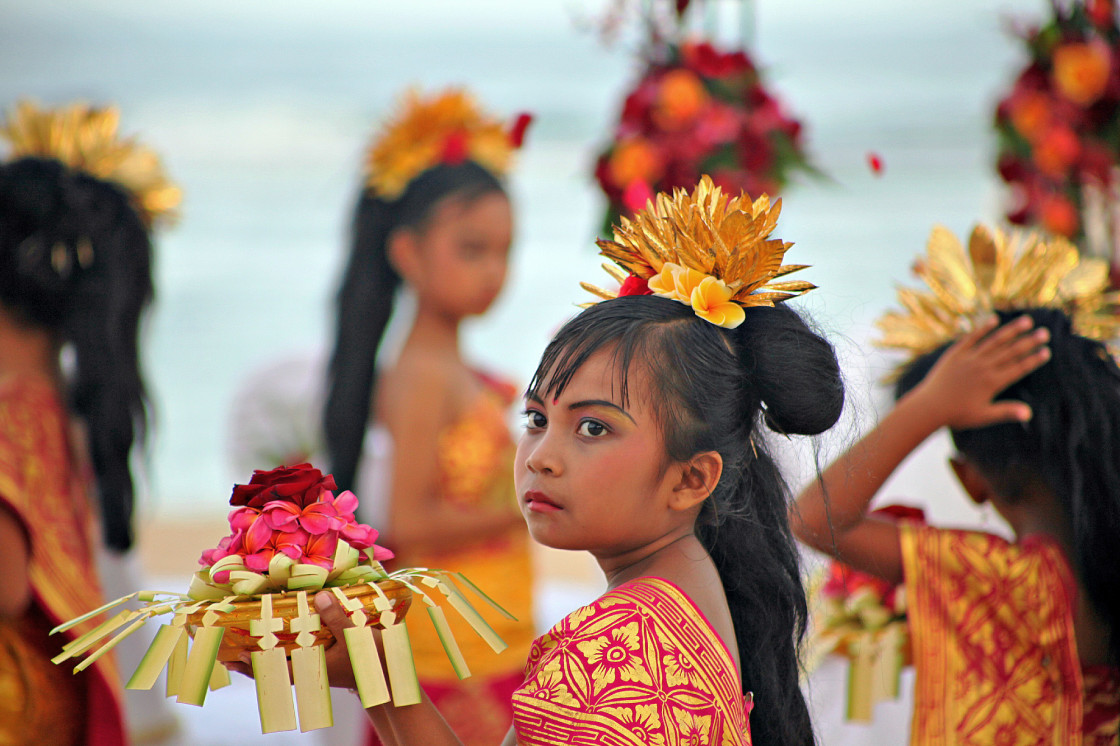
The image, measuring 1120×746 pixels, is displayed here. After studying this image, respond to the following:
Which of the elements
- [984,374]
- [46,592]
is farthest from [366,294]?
[984,374]

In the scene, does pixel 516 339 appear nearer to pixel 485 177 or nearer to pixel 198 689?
pixel 485 177

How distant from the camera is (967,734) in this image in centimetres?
136

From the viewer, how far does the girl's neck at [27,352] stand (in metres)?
1.82

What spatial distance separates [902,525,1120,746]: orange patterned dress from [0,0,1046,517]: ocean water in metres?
5.50

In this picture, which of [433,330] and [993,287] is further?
[433,330]

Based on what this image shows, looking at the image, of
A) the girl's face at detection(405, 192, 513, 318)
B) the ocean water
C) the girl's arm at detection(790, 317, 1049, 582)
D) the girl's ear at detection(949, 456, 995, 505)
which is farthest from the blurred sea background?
the girl's arm at detection(790, 317, 1049, 582)

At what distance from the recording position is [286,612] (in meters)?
0.92

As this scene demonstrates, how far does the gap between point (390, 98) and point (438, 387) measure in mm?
5047

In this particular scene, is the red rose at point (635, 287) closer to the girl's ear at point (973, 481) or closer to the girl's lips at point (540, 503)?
the girl's lips at point (540, 503)

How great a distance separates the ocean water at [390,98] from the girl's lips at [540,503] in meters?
5.82

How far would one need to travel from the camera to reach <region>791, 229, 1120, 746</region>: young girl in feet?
4.48

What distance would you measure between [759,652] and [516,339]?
224 inches

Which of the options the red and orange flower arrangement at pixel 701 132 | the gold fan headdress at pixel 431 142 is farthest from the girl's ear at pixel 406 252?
the red and orange flower arrangement at pixel 701 132

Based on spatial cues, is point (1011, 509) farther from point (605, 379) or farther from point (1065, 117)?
point (1065, 117)
